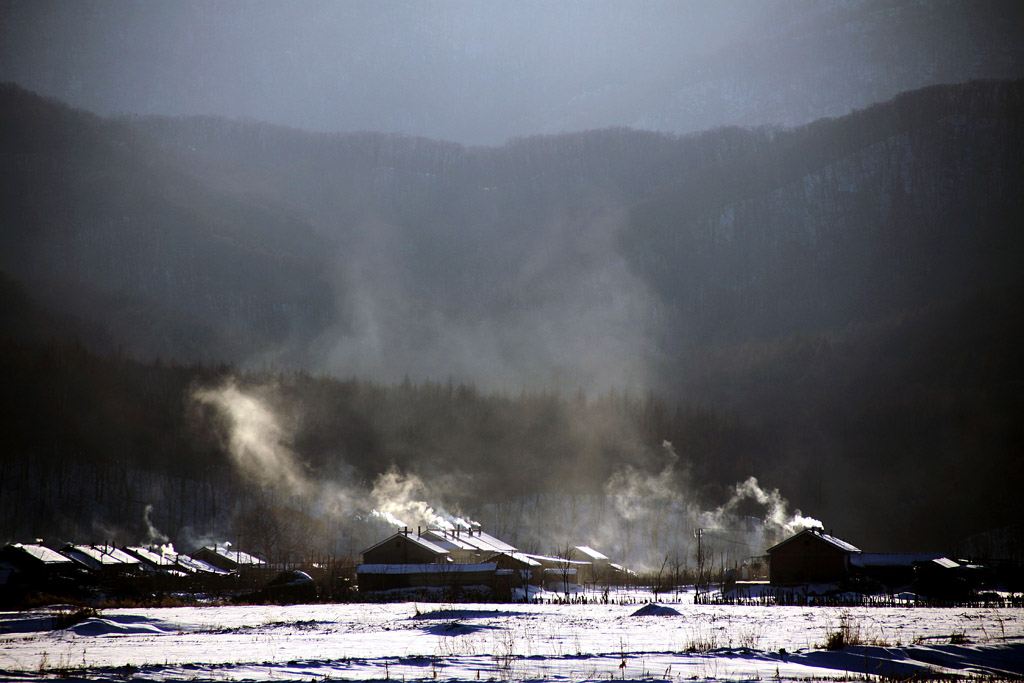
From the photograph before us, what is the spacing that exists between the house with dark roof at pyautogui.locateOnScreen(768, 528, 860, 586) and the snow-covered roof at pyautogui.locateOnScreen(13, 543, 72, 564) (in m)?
70.3

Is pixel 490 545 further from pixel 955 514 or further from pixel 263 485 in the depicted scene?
pixel 955 514

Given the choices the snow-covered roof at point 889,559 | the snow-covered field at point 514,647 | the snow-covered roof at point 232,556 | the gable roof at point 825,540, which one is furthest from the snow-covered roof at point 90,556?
the snow-covered roof at point 889,559

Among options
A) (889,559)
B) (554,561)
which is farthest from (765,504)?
(889,559)

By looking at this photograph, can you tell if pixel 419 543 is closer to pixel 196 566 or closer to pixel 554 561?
pixel 554 561

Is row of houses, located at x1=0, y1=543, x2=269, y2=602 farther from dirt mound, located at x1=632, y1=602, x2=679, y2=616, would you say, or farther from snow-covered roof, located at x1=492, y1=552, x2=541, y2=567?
dirt mound, located at x1=632, y1=602, x2=679, y2=616

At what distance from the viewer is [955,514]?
6004 inches

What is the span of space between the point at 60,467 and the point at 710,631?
455ft

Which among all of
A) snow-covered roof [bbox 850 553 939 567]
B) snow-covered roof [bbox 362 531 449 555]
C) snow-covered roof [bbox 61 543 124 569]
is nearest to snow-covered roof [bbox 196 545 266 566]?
snow-covered roof [bbox 61 543 124 569]

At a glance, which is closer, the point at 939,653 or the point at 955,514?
the point at 939,653

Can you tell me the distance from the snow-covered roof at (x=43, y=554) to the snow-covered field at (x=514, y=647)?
111ft

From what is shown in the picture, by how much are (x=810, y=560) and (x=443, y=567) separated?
37883 mm

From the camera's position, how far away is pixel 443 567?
8388cm

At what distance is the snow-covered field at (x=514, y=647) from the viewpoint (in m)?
26.5

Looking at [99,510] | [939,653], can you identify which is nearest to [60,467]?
[99,510]
